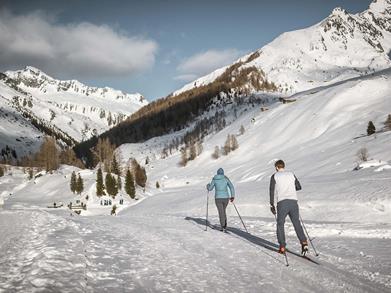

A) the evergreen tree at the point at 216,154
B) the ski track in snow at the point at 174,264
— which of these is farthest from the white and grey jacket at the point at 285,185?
the evergreen tree at the point at 216,154

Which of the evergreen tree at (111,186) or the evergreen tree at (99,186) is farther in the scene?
the evergreen tree at (99,186)

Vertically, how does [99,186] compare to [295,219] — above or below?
above

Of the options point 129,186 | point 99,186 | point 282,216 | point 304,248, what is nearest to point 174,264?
point 282,216

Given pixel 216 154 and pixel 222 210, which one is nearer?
pixel 222 210

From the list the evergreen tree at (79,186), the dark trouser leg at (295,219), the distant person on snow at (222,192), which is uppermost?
the evergreen tree at (79,186)

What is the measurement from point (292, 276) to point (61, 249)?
19.9 ft

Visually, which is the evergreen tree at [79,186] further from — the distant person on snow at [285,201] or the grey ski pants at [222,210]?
the distant person on snow at [285,201]

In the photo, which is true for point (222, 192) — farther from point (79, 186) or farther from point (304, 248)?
point (79, 186)

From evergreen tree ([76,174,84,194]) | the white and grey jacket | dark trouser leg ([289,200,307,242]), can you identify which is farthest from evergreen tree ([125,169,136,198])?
dark trouser leg ([289,200,307,242])

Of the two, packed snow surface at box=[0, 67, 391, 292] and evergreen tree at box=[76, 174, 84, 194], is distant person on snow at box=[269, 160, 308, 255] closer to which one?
packed snow surface at box=[0, 67, 391, 292]

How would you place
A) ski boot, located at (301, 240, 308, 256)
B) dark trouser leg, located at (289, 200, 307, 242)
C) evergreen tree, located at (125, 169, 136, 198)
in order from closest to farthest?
ski boot, located at (301, 240, 308, 256) → dark trouser leg, located at (289, 200, 307, 242) → evergreen tree, located at (125, 169, 136, 198)

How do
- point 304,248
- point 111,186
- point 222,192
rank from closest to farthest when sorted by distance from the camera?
point 304,248 → point 222,192 → point 111,186

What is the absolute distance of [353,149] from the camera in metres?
59.7

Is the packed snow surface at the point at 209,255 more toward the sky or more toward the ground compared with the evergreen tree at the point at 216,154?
more toward the ground
